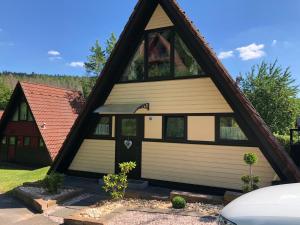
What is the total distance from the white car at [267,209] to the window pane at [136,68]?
8710mm

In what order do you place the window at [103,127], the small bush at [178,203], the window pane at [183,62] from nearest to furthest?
1. the small bush at [178,203]
2. the window pane at [183,62]
3. the window at [103,127]

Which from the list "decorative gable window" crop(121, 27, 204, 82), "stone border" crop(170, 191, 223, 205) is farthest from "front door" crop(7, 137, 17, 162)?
"stone border" crop(170, 191, 223, 205)

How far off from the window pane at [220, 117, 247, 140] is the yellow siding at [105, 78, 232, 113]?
1.17 ft

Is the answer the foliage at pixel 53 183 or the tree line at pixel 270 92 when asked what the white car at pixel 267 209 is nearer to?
the foliage at pixel 53 183

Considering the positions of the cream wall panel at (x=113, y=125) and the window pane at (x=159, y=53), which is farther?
the cream wall panel at (x=113, y=125)

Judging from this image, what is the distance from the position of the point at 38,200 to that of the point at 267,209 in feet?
26.4

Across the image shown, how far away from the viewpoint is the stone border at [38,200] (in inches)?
372

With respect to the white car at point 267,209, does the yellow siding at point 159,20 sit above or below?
above

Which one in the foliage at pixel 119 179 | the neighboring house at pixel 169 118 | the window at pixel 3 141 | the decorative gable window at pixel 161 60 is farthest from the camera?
the window at pixel 3 141

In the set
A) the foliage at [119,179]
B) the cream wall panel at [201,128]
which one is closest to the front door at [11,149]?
the foliage at [119,179]

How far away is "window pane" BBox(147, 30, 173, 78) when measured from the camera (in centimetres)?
1184

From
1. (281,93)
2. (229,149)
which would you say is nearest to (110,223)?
(229,149)

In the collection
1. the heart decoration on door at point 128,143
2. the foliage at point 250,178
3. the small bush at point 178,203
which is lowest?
the small bush at point 178,203

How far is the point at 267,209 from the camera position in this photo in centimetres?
353
